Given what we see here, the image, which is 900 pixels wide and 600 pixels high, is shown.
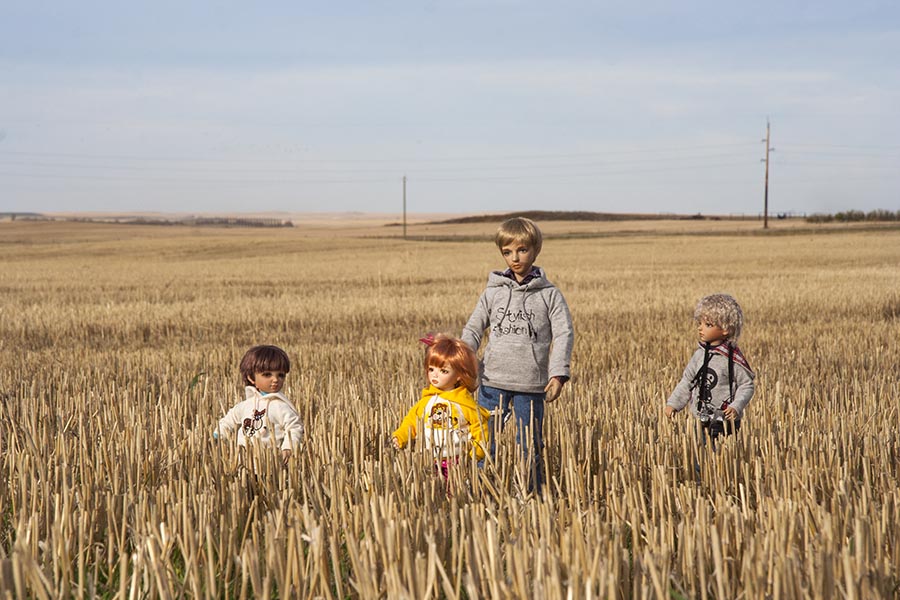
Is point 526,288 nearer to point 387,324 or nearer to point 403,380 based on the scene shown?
point 403,380

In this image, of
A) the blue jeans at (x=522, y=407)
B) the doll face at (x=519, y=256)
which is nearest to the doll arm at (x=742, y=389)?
the blue jeans at (x=522, y=407)

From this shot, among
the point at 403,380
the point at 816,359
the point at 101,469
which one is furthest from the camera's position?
the point at 816,359

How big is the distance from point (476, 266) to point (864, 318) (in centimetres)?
1790

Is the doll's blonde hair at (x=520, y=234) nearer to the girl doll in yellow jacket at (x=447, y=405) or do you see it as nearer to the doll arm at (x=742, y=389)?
the girl doll in yellow jacket at (x=447, y=405)

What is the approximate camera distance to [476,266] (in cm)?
3080

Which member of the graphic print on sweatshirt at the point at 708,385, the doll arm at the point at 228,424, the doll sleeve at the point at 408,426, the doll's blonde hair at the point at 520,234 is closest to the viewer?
the doll sleeve at the point at 408,426

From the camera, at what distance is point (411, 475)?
3.84m

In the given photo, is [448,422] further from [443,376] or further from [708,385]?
[708,385]

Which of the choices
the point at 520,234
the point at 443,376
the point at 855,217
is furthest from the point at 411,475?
the point at 855,217

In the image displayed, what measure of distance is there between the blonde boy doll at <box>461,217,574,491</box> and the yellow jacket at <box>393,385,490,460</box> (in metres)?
0.41

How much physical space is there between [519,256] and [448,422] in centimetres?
104

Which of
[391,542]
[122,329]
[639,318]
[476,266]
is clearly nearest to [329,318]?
[122,329]

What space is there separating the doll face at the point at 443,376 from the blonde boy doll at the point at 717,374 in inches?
53.4

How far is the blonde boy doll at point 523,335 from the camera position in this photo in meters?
4.93
